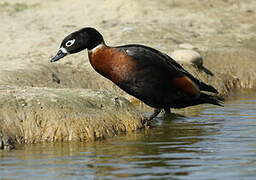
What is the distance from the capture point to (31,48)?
14602 millimetres

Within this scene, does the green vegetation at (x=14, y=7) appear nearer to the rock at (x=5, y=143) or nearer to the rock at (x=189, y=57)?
the rock at (x=189, y=57)

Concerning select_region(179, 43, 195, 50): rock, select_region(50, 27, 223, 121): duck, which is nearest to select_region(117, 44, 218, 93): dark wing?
select_region(50, 27, 223, 121): duck

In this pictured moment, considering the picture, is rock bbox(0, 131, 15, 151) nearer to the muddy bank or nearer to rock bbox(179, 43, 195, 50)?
the muddy bank

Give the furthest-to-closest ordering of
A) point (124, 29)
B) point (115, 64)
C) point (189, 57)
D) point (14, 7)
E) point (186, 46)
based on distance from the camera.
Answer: point (14, 7)
point (124, 29)
point (186, 46)
point (189, 57)
point (115, 64)

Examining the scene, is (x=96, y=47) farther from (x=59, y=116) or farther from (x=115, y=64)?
(x=59, y=116)

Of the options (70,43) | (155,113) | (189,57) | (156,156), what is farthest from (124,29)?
(156,156)

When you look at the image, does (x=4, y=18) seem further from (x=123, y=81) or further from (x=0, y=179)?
(x=0, y=179)

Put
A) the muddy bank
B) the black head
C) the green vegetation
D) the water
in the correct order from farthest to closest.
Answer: the green vegetation
the black head
the muddy bank
the water

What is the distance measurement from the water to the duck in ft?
1.25

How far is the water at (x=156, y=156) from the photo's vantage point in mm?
7629

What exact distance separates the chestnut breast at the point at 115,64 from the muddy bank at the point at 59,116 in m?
0.32

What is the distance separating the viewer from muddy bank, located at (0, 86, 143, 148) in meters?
9.39

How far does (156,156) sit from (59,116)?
1.45m

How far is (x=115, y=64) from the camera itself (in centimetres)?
1010
